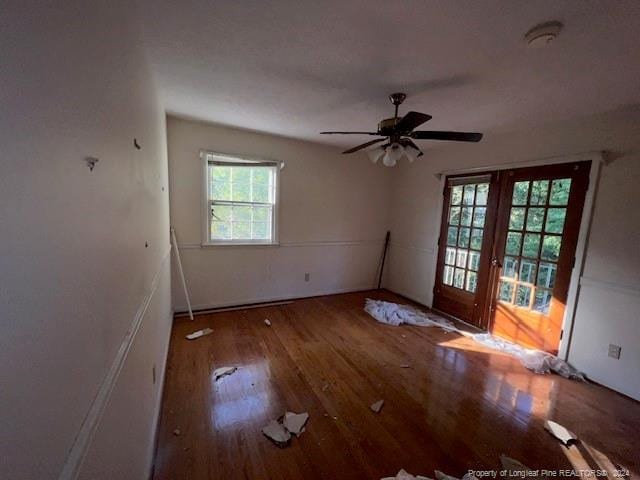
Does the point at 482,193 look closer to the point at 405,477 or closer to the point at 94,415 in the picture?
the point at 405,477

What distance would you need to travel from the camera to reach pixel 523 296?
9.87ft

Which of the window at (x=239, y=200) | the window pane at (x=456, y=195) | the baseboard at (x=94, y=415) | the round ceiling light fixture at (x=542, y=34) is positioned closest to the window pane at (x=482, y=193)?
the window pane at (x=456, y=195)

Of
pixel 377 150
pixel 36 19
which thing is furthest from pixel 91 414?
pixel 377 150

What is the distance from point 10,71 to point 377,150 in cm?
226

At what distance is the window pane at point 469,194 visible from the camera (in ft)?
11.5

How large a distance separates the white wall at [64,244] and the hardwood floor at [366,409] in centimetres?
70

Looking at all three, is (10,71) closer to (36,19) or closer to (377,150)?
(36,19)

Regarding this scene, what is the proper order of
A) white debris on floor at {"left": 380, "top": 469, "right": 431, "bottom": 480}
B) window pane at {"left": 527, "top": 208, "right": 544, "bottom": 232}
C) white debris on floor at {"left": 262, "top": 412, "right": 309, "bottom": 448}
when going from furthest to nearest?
1. window pane at {"left": 527, "top": 208, "right": 544, "bottom": 232}
2. white debris on floor at {"left": 262, "top": 412, "right": 309, "bottom": 448}
3. white debris on floor at {"left": 380, "top": 469, "right": 431, "bottom": 480}

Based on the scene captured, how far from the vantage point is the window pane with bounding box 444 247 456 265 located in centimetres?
377

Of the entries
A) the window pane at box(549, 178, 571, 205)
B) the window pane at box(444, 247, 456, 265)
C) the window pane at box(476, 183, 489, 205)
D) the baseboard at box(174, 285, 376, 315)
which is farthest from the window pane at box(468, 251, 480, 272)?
the baseboard at box(174, 285, 376, 315)

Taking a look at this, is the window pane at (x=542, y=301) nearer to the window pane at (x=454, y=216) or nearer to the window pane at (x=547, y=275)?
the window pane at (x=547, y=275)

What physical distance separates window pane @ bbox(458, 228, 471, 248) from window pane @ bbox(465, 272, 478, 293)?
375 millimetres

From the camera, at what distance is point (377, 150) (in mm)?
2389

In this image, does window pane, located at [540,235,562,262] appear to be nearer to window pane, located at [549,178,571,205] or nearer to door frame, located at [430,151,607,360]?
door frame, located at [430,151,607,360]
